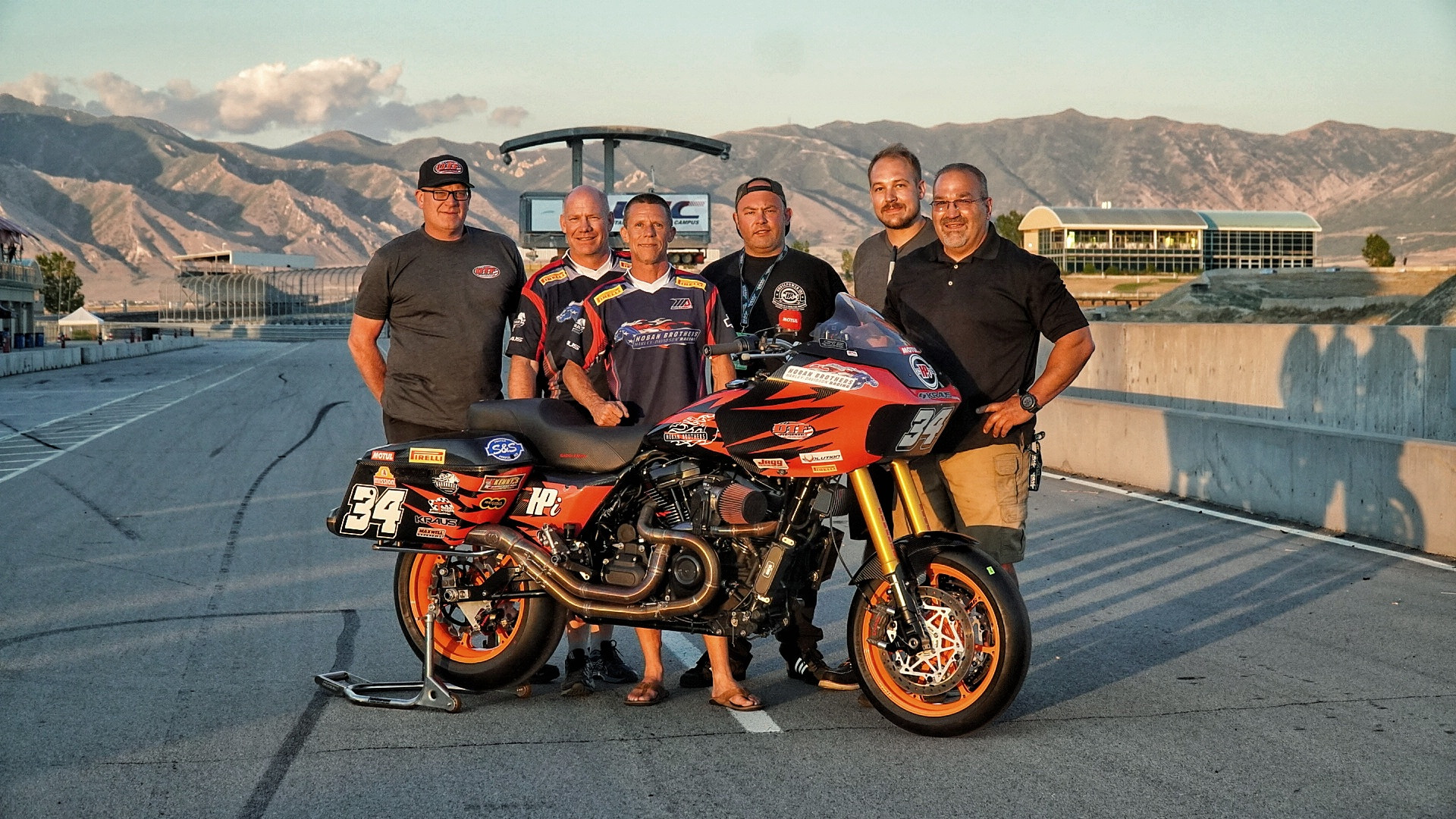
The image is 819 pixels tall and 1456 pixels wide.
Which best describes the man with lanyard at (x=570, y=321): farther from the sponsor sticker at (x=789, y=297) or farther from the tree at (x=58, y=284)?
the tree at (x=58, y=284)

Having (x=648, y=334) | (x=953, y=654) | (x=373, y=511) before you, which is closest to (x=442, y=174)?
(x=648, y=334)

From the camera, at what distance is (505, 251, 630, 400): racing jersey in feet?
21.3

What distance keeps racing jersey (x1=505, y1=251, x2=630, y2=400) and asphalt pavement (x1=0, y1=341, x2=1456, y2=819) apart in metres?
1.45

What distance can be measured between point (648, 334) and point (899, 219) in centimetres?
148

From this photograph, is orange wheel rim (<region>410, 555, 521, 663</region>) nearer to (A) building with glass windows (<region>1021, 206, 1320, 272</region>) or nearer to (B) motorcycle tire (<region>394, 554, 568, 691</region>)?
(B) motorcycle tire (<region>394, 554, 568, 691</region>)

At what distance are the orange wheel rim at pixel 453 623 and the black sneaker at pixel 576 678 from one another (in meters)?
0.33

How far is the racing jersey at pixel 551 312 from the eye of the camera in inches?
255

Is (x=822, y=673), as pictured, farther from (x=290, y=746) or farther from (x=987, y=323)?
(x=290, y=746)

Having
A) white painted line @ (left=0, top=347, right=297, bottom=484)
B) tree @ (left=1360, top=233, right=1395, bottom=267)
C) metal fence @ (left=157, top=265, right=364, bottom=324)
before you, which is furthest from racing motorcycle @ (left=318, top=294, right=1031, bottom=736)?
metal fence @ (left=157, top=265, right=364, bottom=324)

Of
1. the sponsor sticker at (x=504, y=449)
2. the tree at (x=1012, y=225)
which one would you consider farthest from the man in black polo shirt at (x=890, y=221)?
the tree at (x=1012, y=225)

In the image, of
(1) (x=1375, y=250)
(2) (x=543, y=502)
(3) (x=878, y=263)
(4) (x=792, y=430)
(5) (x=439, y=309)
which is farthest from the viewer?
(1) (x=1375, y=250)

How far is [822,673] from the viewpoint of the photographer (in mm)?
6176

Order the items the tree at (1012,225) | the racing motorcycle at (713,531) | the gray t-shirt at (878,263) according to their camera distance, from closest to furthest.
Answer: the racing motorcycle at (713,531)
the gray t-shirt at (878,263)
the tree at (1012,225)

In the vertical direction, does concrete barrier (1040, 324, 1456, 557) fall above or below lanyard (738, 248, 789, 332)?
below
